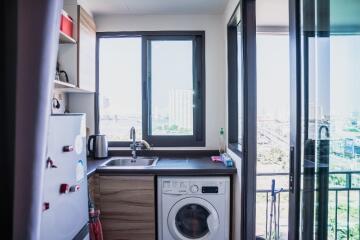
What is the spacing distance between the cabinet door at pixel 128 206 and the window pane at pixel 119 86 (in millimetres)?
752

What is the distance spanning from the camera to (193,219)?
2467 millimetres

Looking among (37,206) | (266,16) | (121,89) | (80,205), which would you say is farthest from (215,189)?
(37,206)

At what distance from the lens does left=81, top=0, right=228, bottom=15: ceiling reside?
2.62 metres

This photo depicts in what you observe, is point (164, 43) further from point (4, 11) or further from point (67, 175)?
point (4, 11)

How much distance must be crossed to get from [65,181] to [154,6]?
2.00 metres

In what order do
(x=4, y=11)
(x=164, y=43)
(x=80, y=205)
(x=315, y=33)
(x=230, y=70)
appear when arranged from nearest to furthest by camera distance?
(x=4, y=11) < (x=315, y=33) < (x=80, y=205) < (x=230, y=70) < (x=164, y=43)

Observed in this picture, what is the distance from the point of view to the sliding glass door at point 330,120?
82 cm

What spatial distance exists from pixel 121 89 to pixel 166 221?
1537mm

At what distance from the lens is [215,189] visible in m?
2.37

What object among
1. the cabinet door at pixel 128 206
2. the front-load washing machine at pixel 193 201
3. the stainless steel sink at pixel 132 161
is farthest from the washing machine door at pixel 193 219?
the stainless steel sink at pixel 132 161

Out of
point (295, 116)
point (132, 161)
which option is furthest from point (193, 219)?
point (295, 116)

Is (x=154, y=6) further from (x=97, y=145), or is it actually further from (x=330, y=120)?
(x=330, y=120)

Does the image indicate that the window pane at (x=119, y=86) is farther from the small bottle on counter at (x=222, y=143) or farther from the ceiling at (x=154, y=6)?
the small bottle on counter at (x=222, y=143)

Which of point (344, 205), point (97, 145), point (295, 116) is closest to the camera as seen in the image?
point (344, 205)
